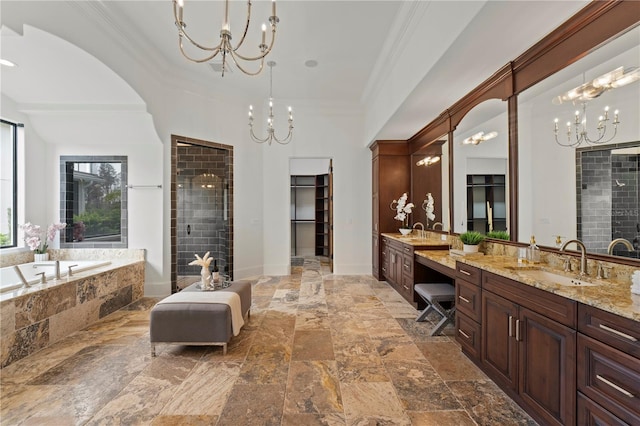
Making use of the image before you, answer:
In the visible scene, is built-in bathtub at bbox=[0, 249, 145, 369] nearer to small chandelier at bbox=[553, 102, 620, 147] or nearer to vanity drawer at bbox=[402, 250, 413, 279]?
vanity drawer at bbox=[402, 250, 413, 279]

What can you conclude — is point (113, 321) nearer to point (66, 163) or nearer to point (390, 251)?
point (66, 163)

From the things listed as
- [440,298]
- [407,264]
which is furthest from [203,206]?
[440,298]

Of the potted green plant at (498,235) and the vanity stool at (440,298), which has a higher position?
the potted green plant at (498,235)

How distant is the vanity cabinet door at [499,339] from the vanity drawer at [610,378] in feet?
1.56

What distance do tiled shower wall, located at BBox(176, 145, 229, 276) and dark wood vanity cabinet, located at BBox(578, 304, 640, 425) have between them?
5.23 meters

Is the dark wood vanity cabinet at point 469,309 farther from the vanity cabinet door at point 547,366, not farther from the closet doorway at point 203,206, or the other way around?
the closet doorway at point 203,206

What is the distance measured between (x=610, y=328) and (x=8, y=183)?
6.36 m

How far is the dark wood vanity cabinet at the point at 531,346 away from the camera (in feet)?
4.87

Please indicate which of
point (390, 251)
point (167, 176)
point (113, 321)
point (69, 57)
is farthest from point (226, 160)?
point (390, 251)

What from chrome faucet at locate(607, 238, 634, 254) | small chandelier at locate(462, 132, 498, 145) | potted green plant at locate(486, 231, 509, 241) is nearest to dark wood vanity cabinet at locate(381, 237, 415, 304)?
potted green plant at locate(486, 231, 509, 241)

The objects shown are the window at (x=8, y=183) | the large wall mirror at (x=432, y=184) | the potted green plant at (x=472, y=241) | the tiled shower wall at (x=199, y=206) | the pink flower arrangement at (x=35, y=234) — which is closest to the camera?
the potted green plant at (x=472, y=241)

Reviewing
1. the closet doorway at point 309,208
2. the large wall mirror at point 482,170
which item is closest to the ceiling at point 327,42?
the large wall mirror at point 482,170

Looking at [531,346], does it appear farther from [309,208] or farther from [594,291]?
[309,208]

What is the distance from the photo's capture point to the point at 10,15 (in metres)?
2.21
